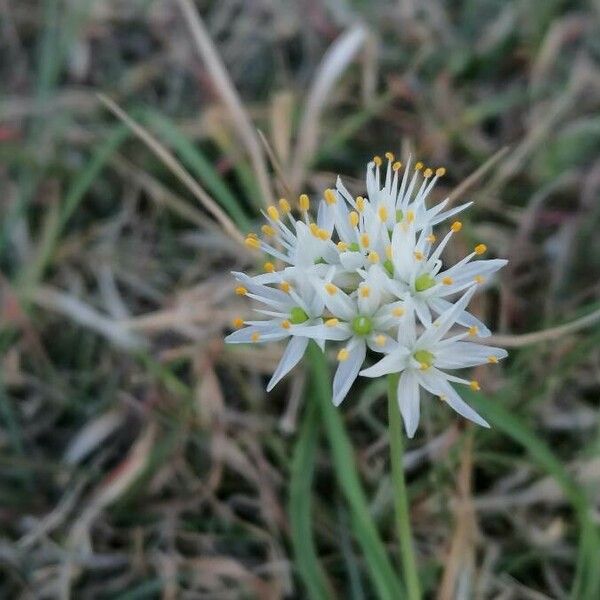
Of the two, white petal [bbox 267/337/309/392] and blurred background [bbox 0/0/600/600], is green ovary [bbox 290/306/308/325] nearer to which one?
white petal [bbox 267/337/309/392]

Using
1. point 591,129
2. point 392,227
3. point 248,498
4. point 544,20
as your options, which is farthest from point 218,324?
point 544,20

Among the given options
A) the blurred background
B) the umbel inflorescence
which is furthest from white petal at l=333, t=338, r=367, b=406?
the blurred background

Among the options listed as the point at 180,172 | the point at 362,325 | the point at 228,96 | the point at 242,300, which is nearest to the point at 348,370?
the point at 362,325

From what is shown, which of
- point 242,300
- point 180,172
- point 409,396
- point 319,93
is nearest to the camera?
point 409,396

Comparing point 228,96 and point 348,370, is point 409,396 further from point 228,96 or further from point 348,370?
point 228,96

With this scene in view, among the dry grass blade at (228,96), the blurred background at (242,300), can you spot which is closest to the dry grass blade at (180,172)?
the blurred background at (242,300)

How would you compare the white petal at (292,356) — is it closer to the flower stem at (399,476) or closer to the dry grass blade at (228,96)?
the flower stem at (399,476)
